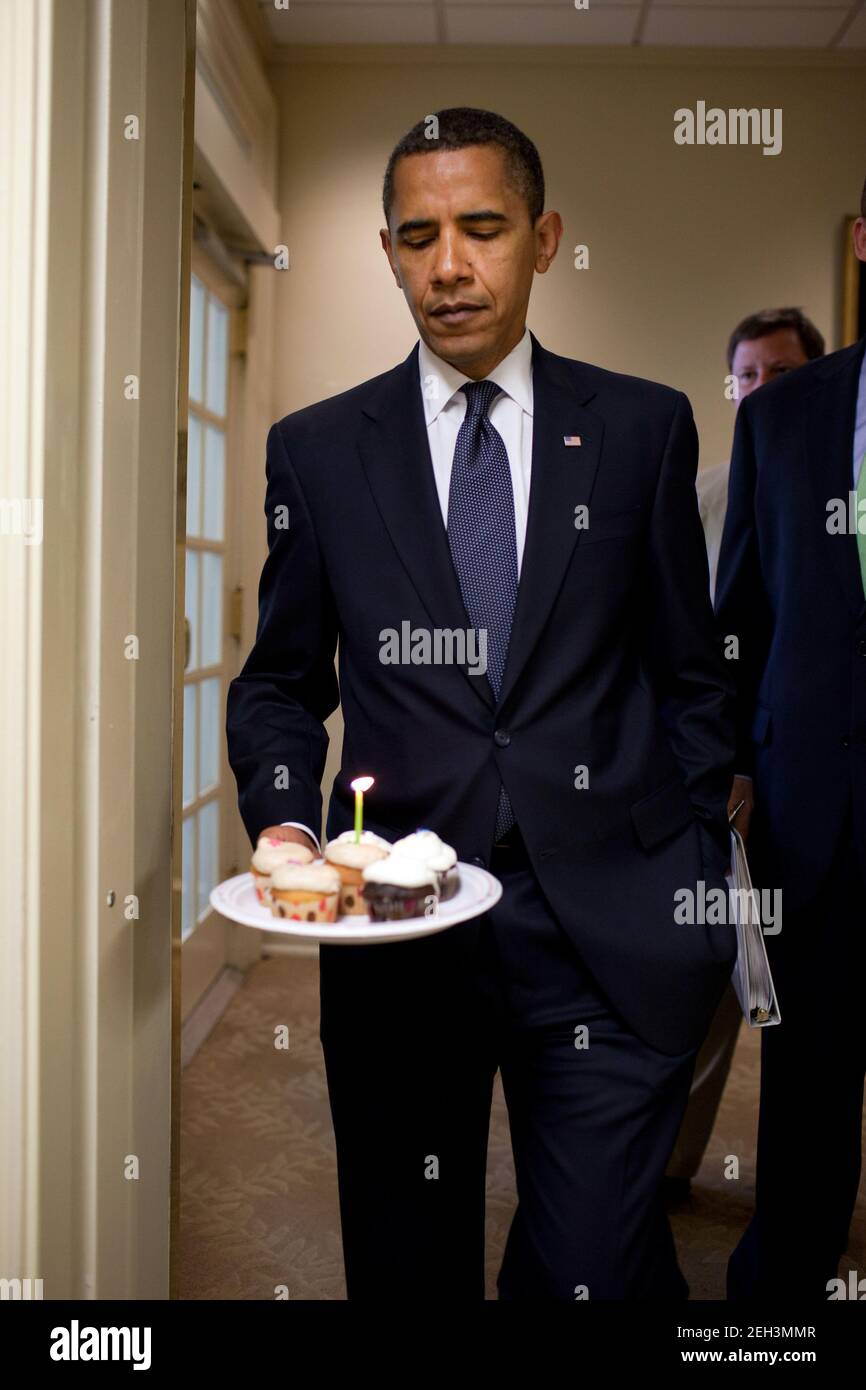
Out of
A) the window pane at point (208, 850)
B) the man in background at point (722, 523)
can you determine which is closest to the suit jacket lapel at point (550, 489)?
the man in background at point (722, 523)

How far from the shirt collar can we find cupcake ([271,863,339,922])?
0.60 metres

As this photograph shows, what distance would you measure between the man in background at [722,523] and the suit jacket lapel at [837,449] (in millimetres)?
662

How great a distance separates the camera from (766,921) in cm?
179

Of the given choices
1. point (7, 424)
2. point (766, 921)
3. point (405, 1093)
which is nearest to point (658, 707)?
point (766, 921)

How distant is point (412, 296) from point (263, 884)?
2.23 ft

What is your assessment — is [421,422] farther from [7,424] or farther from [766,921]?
[766,921]

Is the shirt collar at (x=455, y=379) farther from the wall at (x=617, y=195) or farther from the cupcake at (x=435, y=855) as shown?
the wall at (x=617, y=195)

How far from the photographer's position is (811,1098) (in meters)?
1.81

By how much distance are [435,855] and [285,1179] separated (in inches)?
65.1

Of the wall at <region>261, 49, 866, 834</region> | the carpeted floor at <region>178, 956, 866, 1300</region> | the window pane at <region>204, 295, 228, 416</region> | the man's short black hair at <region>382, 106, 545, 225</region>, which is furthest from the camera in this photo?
the wall at <region>261, 49, 866, 834</region>

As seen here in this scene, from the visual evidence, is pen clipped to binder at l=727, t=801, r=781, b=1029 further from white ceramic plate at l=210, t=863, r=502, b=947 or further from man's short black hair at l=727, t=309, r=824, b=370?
man's short black hair at l=727, t=309, r=824, b=370

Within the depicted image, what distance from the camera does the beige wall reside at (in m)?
3.84

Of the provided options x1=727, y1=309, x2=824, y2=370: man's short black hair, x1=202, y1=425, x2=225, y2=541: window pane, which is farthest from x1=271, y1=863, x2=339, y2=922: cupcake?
x1=202, y1=425, x2=225, y2=541: window pane

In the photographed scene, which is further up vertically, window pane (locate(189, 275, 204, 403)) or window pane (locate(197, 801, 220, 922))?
window pane (locate(189, 275, 204, 403))
